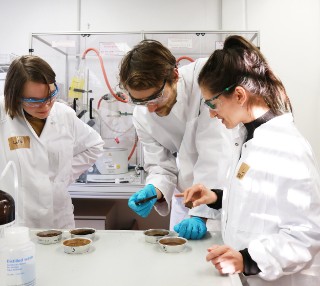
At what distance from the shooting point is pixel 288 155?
0.97 m

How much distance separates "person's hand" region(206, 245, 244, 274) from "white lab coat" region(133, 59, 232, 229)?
19.4 inches

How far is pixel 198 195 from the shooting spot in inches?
50.8

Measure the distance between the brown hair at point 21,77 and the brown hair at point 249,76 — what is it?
0.76 m

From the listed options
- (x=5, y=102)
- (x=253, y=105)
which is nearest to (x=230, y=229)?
(x=253, y=105)

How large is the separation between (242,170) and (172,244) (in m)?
0.32

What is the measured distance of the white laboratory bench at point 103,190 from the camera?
8.16 feet

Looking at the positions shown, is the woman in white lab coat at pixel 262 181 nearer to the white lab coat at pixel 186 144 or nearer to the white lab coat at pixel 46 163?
the white lab coat at pixel 186 144

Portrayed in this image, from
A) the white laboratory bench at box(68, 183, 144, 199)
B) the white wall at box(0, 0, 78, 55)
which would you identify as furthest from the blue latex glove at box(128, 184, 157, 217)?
the white wall at box(0, 0, 78, 55)

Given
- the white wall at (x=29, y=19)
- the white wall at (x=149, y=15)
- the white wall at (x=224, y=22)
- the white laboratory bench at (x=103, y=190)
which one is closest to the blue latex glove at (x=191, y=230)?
the white laboratory bench at (x=103, y=190)

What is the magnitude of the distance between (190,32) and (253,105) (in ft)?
5.42

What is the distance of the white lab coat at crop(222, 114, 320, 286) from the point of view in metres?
0.90

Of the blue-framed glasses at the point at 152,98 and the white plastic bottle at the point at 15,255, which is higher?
the blue-framed glasses at the point at 152,98

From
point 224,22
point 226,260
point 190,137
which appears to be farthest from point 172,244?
point 224,22

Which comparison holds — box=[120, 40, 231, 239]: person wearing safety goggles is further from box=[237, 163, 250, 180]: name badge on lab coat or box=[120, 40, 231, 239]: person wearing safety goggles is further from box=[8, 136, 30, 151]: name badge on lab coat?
box=[8, 136, 30, 151]: name badge on lab coat
